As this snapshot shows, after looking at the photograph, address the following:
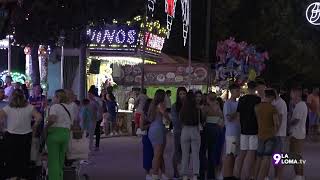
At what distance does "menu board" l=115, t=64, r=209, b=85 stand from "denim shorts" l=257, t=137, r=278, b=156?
16.4m

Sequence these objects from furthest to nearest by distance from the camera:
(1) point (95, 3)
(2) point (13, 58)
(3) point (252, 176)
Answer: (2) point (13, 58) → (3) point (252, 176) → (1) point (95, 3)

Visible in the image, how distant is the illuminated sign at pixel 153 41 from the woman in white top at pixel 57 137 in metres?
18.1

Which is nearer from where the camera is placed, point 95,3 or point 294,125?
point 95,3

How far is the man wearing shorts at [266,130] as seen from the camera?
508 inches

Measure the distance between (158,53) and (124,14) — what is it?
70.6 feet

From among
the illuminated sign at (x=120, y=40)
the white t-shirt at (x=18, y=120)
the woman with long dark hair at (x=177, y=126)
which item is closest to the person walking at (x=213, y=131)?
the woman with long dark hair at (x=177, y=126)

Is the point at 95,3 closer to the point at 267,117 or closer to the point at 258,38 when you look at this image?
the point at 267,117

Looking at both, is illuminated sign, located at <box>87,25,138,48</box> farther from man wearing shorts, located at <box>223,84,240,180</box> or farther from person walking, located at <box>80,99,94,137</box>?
man wearing shorts, located at <box>223,84,240,180</box>

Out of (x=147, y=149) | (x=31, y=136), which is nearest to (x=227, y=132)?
(x=147, y=149)

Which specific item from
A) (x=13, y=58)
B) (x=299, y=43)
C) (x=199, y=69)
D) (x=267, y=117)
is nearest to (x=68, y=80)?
(x=13, y=58)

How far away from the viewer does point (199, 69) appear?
29766 millimetres

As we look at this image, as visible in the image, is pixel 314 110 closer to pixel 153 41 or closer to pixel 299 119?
pixel 299 119

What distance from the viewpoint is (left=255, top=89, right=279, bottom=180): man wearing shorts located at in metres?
12.9

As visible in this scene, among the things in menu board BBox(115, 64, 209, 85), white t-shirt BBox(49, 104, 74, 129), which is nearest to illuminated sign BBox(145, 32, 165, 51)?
menu board BBox(115, 64, 209, 85)
